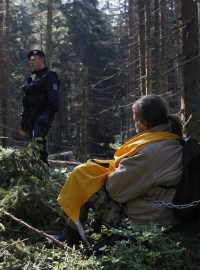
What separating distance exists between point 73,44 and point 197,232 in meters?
34.4

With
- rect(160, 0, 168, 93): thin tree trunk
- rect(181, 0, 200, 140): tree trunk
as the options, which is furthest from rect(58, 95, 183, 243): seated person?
rect(160, 0, 168, 93): thin tree trunk

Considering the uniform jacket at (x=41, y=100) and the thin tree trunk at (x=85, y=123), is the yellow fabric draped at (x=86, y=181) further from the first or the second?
the thin tree trunk at (x=85, y=123)

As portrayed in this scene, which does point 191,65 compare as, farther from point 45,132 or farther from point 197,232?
point 197,232

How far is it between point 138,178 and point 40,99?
145 inches

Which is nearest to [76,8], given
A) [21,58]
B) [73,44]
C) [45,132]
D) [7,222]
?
[73,44]

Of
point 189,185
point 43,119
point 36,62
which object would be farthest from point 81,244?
point 36,62

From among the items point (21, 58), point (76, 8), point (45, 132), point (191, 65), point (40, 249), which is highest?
point (76, 8)

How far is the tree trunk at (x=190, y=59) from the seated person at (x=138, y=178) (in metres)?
2.52

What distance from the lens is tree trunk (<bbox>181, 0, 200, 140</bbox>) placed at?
6.47m

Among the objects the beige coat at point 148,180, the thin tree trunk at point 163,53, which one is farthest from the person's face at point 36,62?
the thin tree trunk at point 163,53

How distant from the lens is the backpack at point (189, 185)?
376cm

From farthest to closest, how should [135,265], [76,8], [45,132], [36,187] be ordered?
[76,8], [45,132], [36,187], [135,265]

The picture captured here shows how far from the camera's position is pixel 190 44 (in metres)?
6.53

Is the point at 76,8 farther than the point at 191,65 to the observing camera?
Yes
